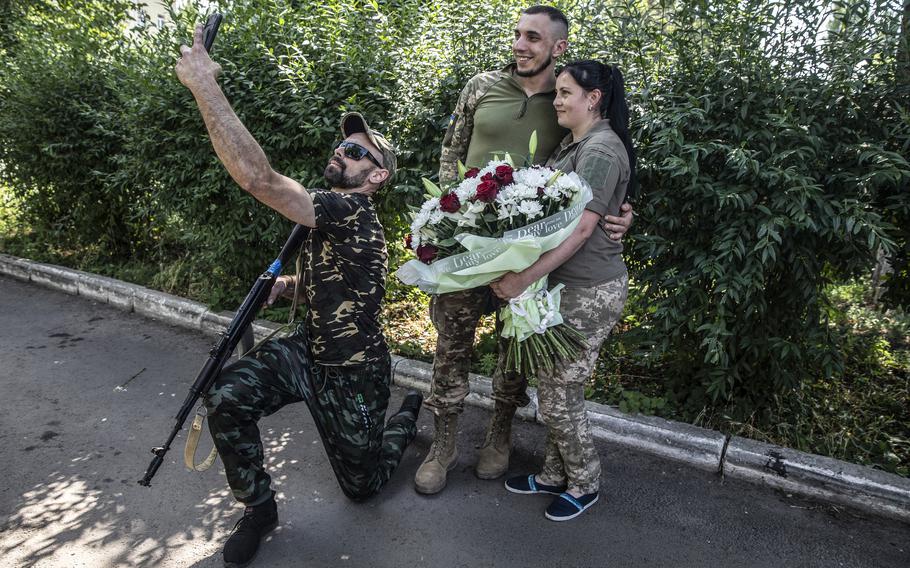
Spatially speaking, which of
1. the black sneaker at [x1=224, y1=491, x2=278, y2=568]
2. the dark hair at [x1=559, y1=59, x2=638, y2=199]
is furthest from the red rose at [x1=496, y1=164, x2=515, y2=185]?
the black sneaker at [x1=224, y1=491, x2=278, y2=568]

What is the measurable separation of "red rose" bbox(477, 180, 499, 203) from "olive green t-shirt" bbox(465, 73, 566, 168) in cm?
61

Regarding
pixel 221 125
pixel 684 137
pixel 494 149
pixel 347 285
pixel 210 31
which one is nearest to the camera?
pixel 221 125

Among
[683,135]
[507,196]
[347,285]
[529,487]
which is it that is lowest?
[529,487]

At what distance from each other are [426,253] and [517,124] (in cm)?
94

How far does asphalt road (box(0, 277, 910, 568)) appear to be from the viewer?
2.98 meters

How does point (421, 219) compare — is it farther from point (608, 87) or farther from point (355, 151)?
point (608, 87)

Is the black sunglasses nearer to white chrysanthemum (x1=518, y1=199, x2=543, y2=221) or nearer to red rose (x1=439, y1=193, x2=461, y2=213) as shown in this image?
red rose (x1=439, y1=193, x2=461, y2=213)

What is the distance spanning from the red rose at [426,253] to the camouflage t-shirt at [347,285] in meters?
0.25

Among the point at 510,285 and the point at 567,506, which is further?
the point at 567,506

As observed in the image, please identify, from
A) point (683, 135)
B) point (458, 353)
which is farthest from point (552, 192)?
point (683, 135)

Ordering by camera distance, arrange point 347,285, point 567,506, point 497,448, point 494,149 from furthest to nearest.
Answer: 1. point 497,448
2. point 494,149
3. point 567,506
4. point 347,285

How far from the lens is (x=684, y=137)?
356 centimetres

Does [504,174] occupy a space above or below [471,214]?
above

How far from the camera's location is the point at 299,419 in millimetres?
4289
